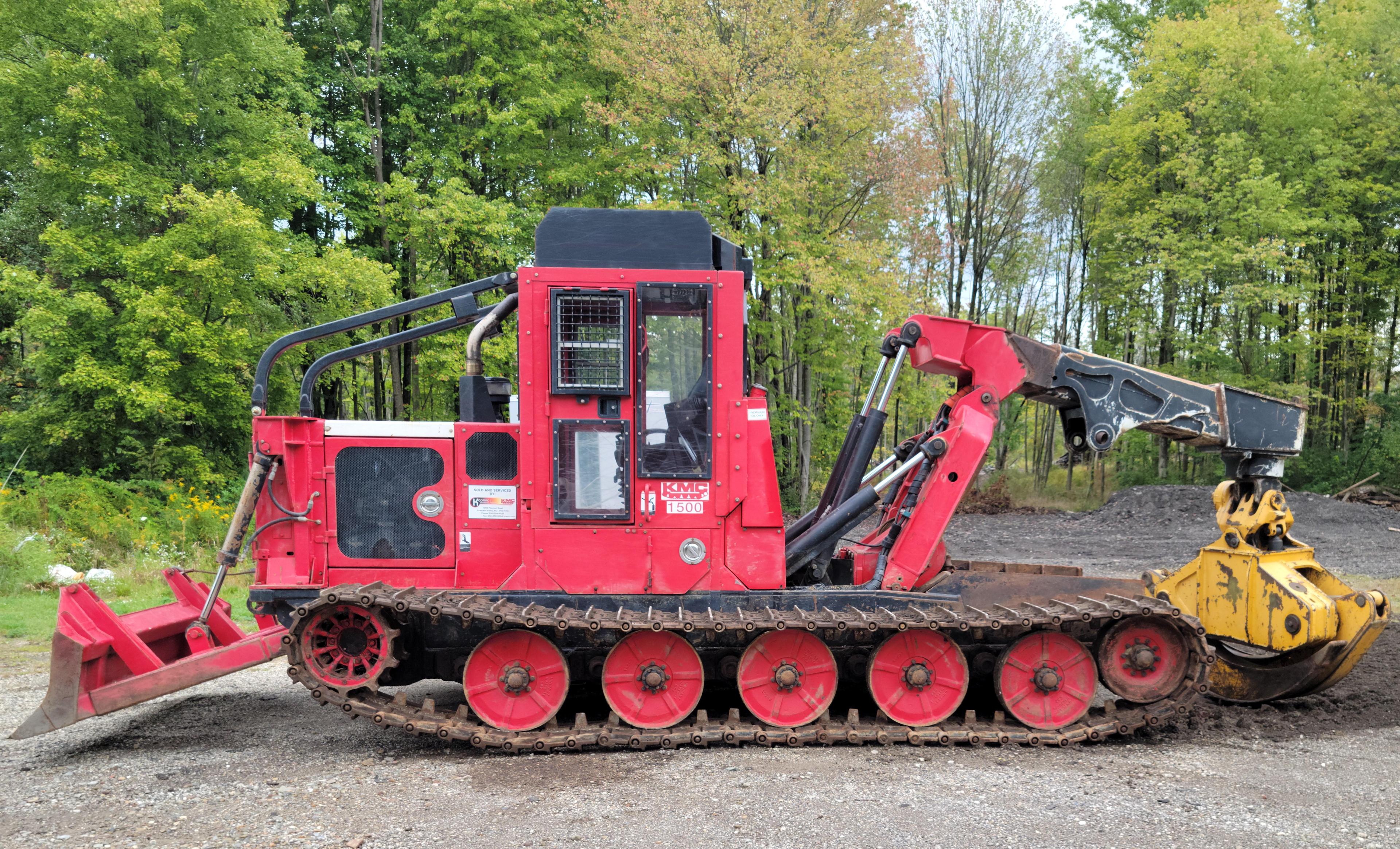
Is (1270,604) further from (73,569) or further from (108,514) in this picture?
(108,514)

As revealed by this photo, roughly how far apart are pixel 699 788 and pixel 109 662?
3996 millimetres

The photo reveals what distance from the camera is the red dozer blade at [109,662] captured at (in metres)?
5.07

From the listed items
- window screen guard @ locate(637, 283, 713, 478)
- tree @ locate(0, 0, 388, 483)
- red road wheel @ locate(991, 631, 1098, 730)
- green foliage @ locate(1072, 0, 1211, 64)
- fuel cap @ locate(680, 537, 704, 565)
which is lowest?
red road wheel @ locate(991, 631, 1098, 730)

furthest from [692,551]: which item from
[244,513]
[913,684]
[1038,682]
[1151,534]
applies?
[1151,534]

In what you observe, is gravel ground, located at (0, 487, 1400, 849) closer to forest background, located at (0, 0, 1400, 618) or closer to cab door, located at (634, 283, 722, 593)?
cab door, located at (634, 283, 722, 593)

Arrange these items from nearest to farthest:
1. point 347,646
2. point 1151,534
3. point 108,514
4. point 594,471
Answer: point 347,646 < point 594,471 < point 108,514 < point 1151,534

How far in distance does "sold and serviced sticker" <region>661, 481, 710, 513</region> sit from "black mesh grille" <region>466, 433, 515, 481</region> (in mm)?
1105

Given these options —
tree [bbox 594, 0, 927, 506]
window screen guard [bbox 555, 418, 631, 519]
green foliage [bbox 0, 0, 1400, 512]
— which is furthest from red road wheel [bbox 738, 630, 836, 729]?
tree [bbox 594, 0, 927, 506]

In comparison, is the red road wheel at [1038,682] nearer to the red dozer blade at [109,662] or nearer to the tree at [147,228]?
the red dozer blade at [109,662]

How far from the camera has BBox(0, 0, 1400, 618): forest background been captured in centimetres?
1394

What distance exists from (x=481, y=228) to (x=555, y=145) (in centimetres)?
427

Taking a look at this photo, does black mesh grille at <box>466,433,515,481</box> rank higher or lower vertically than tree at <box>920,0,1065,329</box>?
lower

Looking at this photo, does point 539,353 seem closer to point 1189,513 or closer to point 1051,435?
point 1189,513

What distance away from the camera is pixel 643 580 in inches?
219
